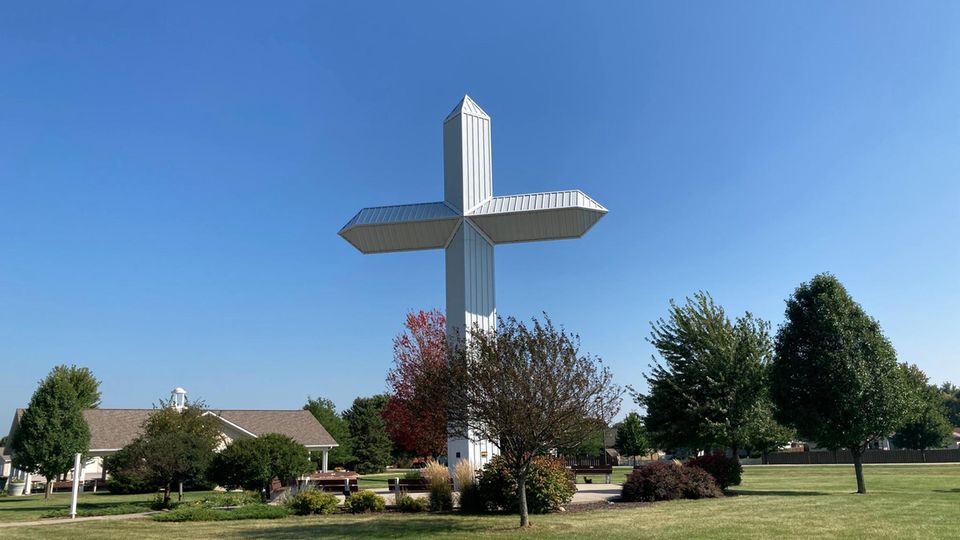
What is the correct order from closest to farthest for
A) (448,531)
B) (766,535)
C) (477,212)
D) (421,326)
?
(766,535) → (448,531) → (477,212) → (421,326)

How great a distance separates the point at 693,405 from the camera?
96.2ft

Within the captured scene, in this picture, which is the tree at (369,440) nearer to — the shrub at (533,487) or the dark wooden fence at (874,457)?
the dark wooden fence at (874,457)

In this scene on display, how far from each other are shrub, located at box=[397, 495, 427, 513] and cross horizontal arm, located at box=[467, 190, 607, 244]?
10392 mm

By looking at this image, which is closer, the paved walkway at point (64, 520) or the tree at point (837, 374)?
the paved walkway at point (64, 520)

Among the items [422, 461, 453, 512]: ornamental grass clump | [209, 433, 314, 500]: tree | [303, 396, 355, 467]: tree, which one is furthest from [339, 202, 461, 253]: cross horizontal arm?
[303, 396, 355, 467]: tree

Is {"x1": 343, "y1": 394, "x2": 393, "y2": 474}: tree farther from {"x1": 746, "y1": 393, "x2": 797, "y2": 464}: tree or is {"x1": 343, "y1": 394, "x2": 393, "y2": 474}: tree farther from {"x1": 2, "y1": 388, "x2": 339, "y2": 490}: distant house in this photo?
{"x1": 746, "y1": 393, "x2": 797, "y2": 464}: tree

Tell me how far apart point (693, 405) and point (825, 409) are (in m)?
5.08

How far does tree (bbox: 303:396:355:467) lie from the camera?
2319 inches

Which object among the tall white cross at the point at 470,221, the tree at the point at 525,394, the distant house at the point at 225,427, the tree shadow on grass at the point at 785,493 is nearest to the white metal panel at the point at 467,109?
the tall white cross at the point at 470,221

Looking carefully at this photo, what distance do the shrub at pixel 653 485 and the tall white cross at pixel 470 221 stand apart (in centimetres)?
525

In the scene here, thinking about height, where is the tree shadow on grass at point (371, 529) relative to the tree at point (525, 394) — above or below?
below

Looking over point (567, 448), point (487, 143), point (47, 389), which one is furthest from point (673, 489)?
point (47, 389)

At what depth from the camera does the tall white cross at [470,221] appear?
25516 millimetres

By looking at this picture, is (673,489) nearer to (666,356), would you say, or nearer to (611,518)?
→ (611,518)
